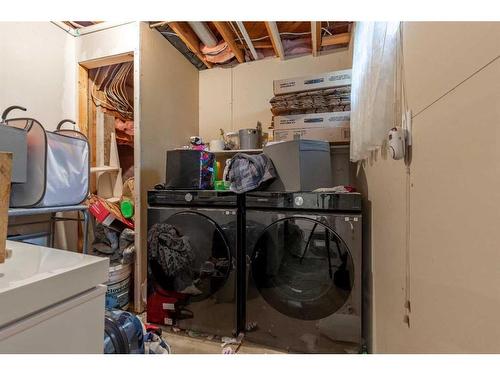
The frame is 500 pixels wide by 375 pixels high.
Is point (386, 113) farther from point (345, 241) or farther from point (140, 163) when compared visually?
point (140, 163)

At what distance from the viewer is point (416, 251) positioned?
689 mm

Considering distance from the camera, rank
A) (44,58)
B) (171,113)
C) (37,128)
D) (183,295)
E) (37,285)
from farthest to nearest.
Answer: (171,113) → (44,58) → (183,295) → (37,128) → (37,285)

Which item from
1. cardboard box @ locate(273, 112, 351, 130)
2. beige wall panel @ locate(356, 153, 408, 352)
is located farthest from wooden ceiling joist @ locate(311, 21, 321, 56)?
beige wall panel @ locate(356, 153, 408, 352)

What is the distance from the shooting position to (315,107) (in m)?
1.96

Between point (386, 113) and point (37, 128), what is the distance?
172 cm

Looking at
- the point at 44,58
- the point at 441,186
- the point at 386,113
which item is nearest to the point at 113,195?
the point at 44,58

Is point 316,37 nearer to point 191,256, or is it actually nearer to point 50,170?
point 191,256

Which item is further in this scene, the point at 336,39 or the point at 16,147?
the point at 336,39

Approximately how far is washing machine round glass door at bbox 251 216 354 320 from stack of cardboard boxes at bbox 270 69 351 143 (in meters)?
0.89

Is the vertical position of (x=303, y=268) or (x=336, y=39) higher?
(x=336, y=39)

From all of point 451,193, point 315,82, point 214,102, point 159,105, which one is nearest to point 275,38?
point 315,82

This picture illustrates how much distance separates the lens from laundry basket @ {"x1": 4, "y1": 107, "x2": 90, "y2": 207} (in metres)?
1.26

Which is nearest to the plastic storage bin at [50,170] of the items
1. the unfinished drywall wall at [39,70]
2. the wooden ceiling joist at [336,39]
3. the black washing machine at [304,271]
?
the unfinished drywall wall at [39,70]

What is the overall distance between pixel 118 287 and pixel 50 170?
0.98 m
